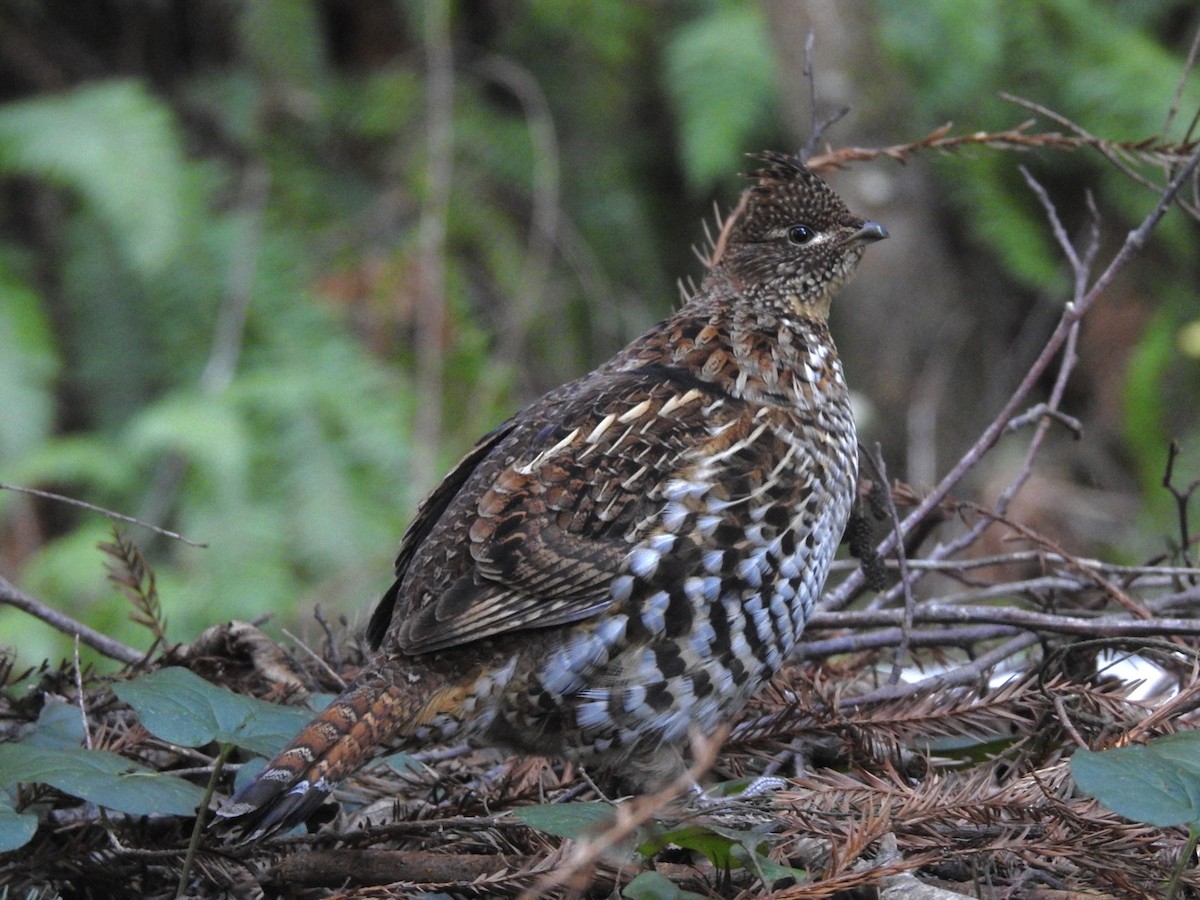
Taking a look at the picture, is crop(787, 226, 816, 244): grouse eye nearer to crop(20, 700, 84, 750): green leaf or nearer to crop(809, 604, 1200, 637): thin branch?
crop(809, 604, 1200, 637): thin branch

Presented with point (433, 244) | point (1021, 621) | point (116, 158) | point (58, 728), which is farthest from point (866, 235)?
point (116, 158)

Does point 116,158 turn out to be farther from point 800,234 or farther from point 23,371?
point 800,234

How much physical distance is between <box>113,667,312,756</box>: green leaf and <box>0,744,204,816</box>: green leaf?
0.08 metres

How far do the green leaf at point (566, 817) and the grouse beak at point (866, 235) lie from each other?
1842 mm

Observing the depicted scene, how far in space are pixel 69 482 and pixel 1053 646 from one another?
441 cm

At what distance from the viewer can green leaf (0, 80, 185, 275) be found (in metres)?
5.78

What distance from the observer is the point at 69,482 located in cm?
585

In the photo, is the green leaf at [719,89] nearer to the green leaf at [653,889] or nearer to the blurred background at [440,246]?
the blurred background at [440,246]

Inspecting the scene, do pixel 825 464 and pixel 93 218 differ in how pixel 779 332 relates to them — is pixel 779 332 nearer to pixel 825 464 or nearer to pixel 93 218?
pixel 825 464

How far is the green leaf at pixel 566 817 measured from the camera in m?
1.98

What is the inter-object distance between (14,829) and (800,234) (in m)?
2.27

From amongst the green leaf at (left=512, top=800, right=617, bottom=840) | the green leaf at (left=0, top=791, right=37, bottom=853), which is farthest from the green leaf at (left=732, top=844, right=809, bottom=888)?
the green leaf at (left=0, top=791, right=37, bottom=853)

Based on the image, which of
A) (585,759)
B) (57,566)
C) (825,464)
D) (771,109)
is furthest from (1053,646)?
(771,109)

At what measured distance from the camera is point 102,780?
83.7 inches
